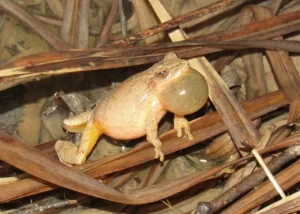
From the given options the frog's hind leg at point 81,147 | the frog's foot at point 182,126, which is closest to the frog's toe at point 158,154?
the frog's foot at point 182,126

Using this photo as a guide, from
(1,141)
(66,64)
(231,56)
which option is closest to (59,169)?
(1,141)

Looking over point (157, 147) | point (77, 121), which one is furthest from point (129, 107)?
point (77, 121)

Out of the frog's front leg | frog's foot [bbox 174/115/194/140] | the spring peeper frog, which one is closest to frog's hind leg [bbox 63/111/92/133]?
the spring peeper frog

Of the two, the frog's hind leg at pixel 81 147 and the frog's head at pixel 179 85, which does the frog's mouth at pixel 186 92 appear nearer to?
the frog's head at pixel 179 85

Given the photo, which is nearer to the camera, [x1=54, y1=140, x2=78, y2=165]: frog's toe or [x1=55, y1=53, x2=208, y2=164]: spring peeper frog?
[x1=55, y1=53, x2=208, y2=164]: spring peeper frog

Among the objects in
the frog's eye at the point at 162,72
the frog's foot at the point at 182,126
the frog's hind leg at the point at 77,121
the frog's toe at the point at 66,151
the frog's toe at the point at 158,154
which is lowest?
the frog's toe at the point at 158,154

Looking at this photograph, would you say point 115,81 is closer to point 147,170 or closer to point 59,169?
point 147,170

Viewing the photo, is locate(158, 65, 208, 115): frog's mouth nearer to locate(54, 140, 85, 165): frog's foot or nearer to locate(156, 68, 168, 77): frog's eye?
locate(156, 68, 168, 77): frog's eye
